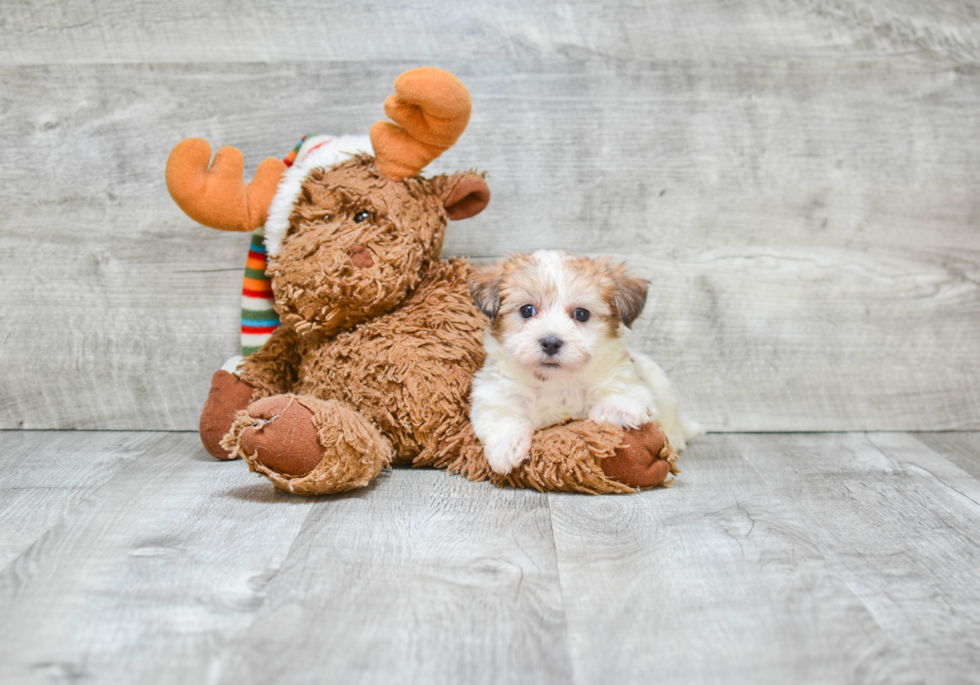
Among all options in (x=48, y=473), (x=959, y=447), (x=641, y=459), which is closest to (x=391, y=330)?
(x=641, y=459)

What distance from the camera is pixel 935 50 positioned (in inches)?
92.2

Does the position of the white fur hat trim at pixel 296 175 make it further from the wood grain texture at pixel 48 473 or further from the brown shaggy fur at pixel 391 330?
the wood grain texture at pixel 48 473

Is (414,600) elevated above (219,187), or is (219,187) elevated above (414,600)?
(219,187)

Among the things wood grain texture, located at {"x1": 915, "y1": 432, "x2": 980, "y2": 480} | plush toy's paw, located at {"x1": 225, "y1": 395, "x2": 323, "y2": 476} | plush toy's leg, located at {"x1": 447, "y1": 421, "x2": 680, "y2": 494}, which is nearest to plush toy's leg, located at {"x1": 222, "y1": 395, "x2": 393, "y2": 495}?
plush toy's paw, located at {"x1": 225, "y1": 395, "x2": 323, "y2": 476}

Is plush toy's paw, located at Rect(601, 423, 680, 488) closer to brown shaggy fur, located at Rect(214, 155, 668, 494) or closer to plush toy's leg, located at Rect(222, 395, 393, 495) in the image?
brown shaggy fur, located at Rect(214, 155, 668, 494)

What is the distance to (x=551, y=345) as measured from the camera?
1.69 metres

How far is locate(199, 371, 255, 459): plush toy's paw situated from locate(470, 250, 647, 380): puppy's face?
0.69m

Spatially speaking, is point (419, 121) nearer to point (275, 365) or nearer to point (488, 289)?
point (488, 289)

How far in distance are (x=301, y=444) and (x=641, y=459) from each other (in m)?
0.77

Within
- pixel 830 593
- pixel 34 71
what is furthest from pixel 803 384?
pixel 34 71

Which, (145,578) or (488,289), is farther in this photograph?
(488,289)

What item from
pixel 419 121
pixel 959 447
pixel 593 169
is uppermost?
pixel 419 121

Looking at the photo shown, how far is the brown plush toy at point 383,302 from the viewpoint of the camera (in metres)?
1.78

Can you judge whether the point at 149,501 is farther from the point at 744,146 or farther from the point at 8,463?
the point at 744,146
